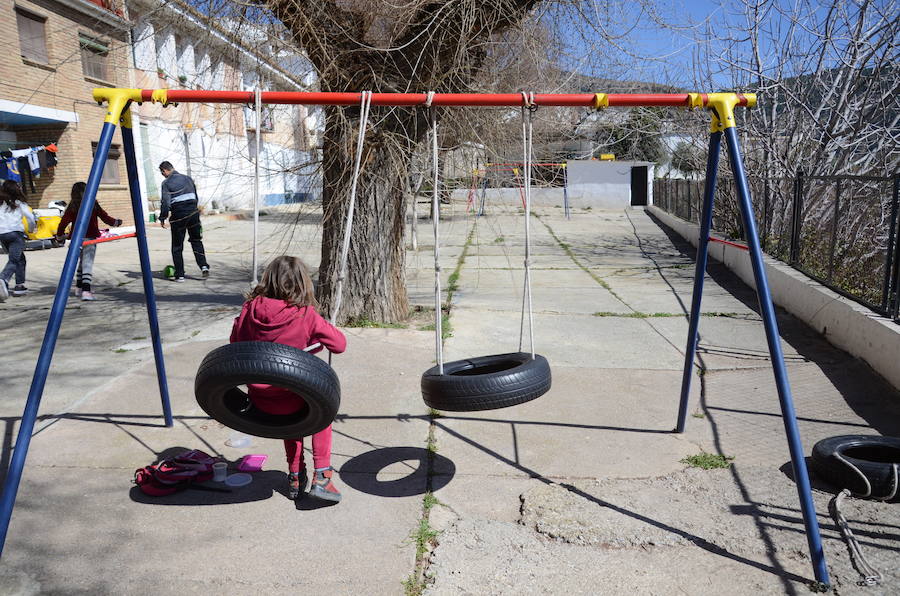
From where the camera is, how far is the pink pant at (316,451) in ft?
11.4

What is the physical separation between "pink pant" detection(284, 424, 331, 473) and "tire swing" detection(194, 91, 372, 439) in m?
0.27

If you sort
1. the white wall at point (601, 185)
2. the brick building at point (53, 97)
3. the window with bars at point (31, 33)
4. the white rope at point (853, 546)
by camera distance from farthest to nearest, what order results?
the white wall at point (601, 185) < the window with bars at point (31, 33) < the brick building at point (53, 97) < the white rope at point (853, 546)

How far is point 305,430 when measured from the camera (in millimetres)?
3195

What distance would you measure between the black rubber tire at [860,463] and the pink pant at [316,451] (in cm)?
271

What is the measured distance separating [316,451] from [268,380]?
737 mm

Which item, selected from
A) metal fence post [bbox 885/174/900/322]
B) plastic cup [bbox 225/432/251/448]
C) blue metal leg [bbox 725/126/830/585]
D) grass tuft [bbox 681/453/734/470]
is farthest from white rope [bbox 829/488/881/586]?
plastic cup [bbox 225/432/251/448]

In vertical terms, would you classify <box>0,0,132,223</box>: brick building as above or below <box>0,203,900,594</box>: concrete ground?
above

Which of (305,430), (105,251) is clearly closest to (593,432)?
(305,430)

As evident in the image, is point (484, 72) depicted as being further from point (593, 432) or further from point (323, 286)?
point (593, 432)

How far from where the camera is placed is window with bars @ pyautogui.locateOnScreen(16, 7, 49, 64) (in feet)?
51.5

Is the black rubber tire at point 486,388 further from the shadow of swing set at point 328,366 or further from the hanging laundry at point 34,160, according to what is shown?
the hanging laundry at point 34,160

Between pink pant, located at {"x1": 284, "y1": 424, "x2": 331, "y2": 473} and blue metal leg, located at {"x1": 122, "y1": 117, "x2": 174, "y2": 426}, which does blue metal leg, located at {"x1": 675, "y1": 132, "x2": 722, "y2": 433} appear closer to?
pink pant, located at {"x1": 284, "y1": 424, "x2": 331, "y2": 473}

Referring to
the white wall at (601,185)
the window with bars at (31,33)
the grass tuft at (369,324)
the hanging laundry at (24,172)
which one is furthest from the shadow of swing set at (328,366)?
the white wall at (601,185)

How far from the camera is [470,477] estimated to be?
12.5ft
